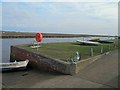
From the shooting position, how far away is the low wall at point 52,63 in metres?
14.6

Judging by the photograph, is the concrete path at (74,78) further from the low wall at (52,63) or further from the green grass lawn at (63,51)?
the green grass lawn at (63,51)

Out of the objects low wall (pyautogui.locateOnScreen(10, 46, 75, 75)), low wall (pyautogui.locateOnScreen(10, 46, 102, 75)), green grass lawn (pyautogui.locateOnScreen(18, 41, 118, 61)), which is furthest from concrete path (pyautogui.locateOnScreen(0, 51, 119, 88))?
green grass lawn (pyautogui.locateOnScreen(18, 41, 118, 61))

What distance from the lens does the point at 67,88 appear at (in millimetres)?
12188

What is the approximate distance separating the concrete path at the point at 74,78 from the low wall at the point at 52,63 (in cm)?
37

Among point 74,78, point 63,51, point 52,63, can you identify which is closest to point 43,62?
point 52,63

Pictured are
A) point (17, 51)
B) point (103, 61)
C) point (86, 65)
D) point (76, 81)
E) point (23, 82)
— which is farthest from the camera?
point (17, 51)

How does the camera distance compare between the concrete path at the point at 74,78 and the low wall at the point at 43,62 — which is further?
the low wall at the point at 43,62

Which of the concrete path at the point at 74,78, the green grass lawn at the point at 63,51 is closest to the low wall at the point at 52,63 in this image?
the concrete path at the point at 74,78

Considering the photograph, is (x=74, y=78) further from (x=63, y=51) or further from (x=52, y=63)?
(x=63, y=51)

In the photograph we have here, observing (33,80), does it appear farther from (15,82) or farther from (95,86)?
(95,86)

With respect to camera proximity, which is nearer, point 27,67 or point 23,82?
point 23,82

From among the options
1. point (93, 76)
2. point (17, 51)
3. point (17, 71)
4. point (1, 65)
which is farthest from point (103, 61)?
point (17, 51)

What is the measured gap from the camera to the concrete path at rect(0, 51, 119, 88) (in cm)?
1268

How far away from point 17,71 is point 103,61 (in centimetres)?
751
